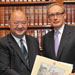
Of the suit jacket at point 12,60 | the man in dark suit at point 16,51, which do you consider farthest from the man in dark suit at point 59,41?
the suit jacket at point 12,60

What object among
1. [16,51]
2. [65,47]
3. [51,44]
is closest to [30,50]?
[16,51]

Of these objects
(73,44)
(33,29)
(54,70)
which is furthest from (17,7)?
(54,70)

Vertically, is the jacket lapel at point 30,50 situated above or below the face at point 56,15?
below

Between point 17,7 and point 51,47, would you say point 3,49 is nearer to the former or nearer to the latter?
point 51,47

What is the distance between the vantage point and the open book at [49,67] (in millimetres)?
2012

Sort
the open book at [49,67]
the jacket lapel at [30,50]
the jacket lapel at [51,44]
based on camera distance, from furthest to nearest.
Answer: the jacket lapel at [51,44], the jacket lapel at [30,50], the open book at [49,67]

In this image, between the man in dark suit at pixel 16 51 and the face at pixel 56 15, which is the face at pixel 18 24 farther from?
the face at pixel 56 15

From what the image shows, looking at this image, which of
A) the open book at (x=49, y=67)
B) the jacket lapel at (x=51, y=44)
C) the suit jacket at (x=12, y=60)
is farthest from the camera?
the jacket lapel at (x=51, y=44)

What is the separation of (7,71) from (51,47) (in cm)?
68

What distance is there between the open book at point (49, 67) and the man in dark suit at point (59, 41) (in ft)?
0.92

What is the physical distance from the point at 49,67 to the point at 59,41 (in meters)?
0.51

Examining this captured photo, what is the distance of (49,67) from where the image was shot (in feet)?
6.95

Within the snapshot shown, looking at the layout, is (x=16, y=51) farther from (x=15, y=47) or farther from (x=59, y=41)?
(x=59, y=41)

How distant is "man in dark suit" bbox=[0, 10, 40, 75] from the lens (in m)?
2.22
